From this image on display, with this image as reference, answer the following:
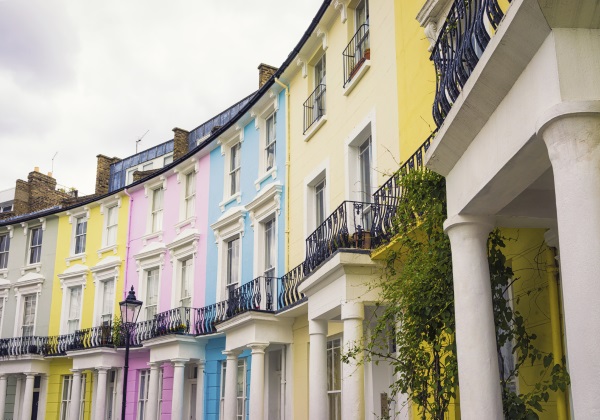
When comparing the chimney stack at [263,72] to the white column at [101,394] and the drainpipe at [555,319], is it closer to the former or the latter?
the white column at [101,394]

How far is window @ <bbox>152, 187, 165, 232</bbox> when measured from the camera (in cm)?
2406

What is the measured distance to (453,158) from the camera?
20.0 ft

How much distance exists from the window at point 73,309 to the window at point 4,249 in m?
4.27

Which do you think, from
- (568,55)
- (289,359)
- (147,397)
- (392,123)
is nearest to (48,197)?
(147,397)

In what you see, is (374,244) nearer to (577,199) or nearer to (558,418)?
(558,418)

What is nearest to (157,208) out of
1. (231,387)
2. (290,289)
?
(231,387)

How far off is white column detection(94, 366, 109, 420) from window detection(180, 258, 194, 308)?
416 centimetres

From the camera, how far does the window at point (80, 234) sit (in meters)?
27.4

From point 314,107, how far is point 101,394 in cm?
1318

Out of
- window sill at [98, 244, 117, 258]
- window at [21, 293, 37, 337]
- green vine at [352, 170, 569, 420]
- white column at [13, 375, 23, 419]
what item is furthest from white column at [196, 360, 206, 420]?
green vine at [352, 170, 569, 420]

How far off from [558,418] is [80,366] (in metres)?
20.3

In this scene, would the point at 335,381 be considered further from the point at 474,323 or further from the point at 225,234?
the point at 474,323

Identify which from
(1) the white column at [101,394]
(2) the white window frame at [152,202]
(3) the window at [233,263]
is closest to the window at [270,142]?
(3) the window at [233,263]

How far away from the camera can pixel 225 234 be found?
19766 mm
